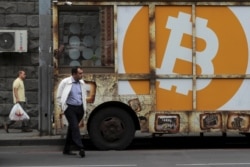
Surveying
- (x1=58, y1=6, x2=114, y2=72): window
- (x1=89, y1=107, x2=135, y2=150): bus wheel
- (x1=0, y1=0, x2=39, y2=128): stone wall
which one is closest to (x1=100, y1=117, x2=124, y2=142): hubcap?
(x1=89, y1=107, x2=135, y2=150): bus wheel

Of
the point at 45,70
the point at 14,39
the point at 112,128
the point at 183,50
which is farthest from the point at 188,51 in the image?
the point at 14,39

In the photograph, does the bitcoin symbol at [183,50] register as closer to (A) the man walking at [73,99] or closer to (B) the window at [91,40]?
(B) the window at [91,40]

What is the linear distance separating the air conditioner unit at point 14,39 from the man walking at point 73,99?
5.28m

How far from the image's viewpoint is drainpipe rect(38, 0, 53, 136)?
15.0 meters

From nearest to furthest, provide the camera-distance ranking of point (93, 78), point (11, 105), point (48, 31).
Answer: point (93, 78)
point (48, 31)
point (11, 105)

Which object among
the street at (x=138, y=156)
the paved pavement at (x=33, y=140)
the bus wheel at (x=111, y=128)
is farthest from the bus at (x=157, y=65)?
the paved pavement at (x=33, y=140)

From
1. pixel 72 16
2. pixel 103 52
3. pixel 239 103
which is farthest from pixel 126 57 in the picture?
pixel 239 103

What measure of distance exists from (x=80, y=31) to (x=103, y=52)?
71cm

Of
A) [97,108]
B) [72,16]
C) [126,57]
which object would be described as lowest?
[97,108]

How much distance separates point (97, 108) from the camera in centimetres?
1252

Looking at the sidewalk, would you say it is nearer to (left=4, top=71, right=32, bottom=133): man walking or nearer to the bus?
(left=4, top=71, right=32, bottom=133): man walking

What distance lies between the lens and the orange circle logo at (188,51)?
12.6 meters

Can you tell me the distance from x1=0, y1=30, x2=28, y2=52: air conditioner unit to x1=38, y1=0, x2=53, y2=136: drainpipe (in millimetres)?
1859

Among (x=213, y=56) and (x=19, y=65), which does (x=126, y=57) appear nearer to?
(x=213, y=56)
